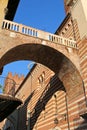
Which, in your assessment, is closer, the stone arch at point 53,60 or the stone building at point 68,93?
the stone building at point 68,93

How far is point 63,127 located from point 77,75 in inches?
118

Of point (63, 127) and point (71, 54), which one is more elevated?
point (71, 54)

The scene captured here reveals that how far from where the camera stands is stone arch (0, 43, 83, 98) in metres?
8.99

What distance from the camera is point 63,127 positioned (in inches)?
384

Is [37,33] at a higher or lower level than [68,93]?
higher

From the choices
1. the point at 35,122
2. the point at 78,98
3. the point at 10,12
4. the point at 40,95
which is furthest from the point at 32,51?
the point at 35,122

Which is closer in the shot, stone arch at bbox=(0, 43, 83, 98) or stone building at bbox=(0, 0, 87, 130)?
stone building at bbox=(0, 0, 87, 130)

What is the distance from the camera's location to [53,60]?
9945 millimetres

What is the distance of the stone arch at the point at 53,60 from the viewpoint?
899 cm

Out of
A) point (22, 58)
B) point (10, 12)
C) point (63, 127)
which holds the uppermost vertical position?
point (10, 12)

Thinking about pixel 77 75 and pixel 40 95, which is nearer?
pixel 77 75

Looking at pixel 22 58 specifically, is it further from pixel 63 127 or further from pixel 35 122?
pixel 35 122

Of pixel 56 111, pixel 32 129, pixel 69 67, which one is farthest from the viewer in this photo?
pixel 32 129

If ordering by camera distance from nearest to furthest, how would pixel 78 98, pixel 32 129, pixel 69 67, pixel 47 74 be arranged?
pixel 78 98 < pixel 69 67 < pixel 47 74 < pixel 32 129
